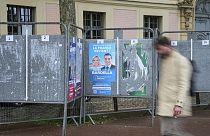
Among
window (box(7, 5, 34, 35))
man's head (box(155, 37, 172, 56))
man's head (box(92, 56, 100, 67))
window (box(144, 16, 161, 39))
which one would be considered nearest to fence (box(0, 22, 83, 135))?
man's head (box(92, 56, 100, 67))

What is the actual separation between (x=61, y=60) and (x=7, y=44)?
3.50 feet

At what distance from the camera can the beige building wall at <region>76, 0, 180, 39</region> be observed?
2048 cm

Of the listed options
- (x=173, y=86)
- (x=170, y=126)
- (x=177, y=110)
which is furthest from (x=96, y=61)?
(x=177, y=110)

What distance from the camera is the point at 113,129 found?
1012cm

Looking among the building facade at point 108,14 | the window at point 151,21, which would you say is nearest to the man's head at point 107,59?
the building facade at point 108,14

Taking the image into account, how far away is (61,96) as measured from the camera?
30.2 feet

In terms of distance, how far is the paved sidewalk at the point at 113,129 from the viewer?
966 cm

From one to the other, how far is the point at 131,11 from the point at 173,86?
15371 millimetres

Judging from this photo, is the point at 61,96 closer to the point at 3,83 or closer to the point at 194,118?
the point at 3,83

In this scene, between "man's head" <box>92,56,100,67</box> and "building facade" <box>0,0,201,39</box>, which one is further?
"building facade" <box>0,0,201,39</box>

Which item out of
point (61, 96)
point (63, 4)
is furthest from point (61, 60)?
point (63, 4)

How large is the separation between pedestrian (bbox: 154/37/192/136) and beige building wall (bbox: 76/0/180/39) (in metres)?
13.1

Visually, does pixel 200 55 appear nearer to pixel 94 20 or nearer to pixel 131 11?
pixel 94 20

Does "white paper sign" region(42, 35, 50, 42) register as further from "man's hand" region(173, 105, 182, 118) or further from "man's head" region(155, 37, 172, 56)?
"man's hand" region(173, 105, 182, 118)
